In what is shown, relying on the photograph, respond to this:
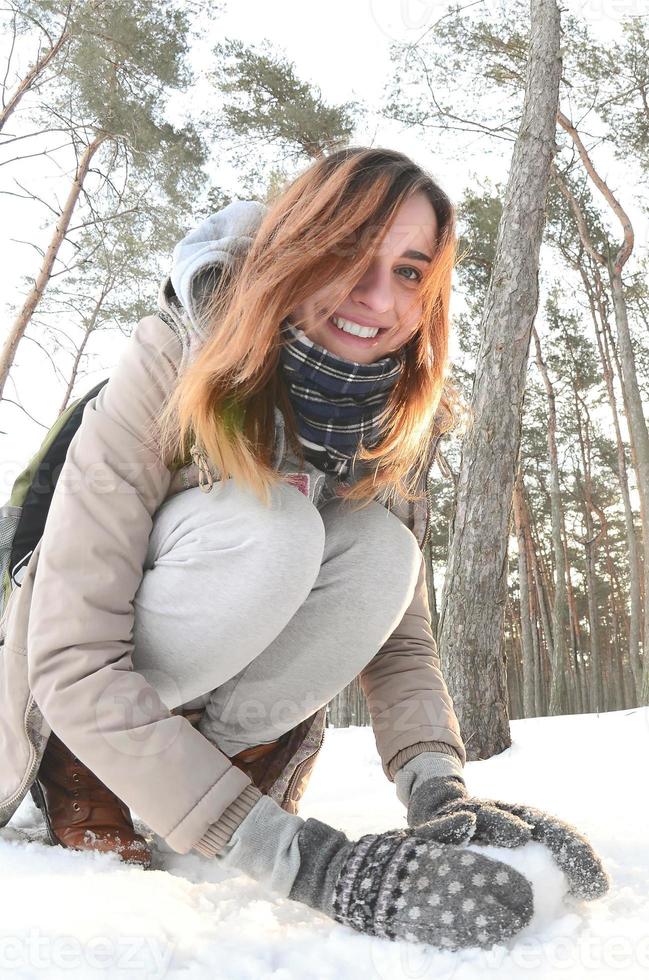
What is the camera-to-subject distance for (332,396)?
122cm

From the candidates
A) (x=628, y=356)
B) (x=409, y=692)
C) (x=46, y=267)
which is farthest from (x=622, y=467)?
(x=409, y=692)

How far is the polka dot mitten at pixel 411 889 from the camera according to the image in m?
0.81

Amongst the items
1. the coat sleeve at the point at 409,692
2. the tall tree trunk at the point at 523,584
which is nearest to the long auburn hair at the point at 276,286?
the coat sleeve at the point at 409,692

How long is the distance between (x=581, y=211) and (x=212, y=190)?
5090mm

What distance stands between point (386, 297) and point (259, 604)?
1.72 ft

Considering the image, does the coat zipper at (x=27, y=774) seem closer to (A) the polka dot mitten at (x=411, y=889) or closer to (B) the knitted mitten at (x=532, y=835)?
(A) the polka dot mitten at (x=411, y=889)

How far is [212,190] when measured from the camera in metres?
8.68

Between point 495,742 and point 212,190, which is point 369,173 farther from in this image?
point 212,190

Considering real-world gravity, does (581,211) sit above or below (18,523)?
above

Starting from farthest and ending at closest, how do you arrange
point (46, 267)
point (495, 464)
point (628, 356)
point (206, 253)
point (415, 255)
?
point (628, 356) → point (46, 267) → point (495, 464) → point (415, 255) → point (206, 253)

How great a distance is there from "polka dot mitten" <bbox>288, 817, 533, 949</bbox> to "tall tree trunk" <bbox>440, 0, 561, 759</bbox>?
7.78 ft

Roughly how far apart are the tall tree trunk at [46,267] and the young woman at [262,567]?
719cm

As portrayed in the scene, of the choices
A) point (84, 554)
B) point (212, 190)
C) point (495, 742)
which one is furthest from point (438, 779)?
point (212, 190)

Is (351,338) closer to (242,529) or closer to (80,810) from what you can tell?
(242,529)
